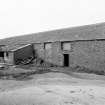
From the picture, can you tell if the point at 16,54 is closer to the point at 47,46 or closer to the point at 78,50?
the point at 47,46

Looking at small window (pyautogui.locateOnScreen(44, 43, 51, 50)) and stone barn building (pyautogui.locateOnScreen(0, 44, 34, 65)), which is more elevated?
small window (pyautogui.locateOnScreen(44, 43, 51, 50))

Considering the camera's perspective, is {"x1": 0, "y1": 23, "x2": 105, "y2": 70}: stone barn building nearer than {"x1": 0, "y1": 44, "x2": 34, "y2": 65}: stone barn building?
Yes

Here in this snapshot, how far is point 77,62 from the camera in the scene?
1945 cm

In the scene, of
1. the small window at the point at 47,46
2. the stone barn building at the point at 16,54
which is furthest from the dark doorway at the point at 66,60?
the stone barn building at the point at 16,54

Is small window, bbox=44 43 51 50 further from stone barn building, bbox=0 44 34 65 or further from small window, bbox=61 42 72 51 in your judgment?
stone barn building, bbox=0 44 34 65

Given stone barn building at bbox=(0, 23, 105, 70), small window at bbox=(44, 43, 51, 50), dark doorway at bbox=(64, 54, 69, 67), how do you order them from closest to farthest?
stone barn building at bbox=(0, 23, 105, 70), dark doorway at bbox=(64, 54, 69, 67), small window at bbox=(44, 43, 51, 50)

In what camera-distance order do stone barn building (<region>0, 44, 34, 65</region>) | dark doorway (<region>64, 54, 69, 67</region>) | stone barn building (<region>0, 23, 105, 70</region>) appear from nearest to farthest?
1. stone barn building (<region>0, 23, 105, 70</region>)
2. dark doorway (<region>64, 54, 69, 67</region>)
3. stone barn building (<region>0, 44, 34, 65</region>)

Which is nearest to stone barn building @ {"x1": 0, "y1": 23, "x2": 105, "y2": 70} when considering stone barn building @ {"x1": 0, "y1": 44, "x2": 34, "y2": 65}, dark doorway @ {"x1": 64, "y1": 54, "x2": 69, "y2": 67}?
dark doorway @ {"x1": 64, "y1": 54, "x2": 69, "y2": 67}

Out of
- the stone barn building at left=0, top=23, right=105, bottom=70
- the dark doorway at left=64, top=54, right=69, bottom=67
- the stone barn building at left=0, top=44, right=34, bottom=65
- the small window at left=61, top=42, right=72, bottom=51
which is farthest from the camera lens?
the stone barn building at left=0, top=44, right=34, bottom=65

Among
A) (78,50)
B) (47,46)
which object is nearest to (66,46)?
(78,50)

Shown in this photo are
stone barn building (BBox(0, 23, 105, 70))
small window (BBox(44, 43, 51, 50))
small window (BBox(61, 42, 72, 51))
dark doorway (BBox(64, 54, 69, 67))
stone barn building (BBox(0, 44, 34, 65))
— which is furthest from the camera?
stone barn building (BBox(0, 44, 34, 65))

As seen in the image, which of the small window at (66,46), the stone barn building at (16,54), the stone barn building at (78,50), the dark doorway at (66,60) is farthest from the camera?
the stone barn building at (16,54)

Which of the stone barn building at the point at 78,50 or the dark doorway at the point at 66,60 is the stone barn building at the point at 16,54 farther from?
the dark doorway at the point at 66,60

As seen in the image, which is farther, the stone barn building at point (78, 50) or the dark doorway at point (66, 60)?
the dark doorway at point (66, 60)
